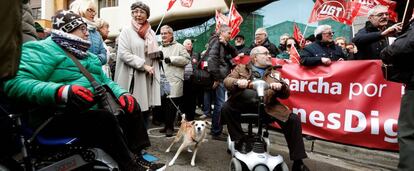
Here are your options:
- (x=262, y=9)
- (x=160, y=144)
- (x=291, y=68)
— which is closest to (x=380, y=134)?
(x=291, y=68)

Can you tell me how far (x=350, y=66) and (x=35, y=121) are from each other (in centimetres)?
412

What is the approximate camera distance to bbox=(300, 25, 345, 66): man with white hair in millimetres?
5125

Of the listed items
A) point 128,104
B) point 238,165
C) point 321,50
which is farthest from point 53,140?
point 321,50

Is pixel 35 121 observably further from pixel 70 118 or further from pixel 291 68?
pixel 291 68

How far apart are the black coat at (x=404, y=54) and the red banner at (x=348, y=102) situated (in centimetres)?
172

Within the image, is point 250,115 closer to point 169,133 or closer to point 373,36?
point 373,36

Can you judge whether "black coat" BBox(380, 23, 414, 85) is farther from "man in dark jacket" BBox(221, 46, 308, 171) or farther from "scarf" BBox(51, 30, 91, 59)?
"scarf" BBox(51, 30, 91, 59)

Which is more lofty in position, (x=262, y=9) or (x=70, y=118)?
(x=262, y=9)

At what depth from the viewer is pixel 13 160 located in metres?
2.06

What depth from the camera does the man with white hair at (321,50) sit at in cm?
512

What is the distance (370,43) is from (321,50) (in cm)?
71

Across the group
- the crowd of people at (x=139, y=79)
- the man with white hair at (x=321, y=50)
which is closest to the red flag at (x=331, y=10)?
the crowd of people at (x=139, y=79)

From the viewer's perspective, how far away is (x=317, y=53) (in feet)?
17.1

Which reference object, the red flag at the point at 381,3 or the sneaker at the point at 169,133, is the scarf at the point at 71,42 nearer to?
the sneaker at the point at 169,133
